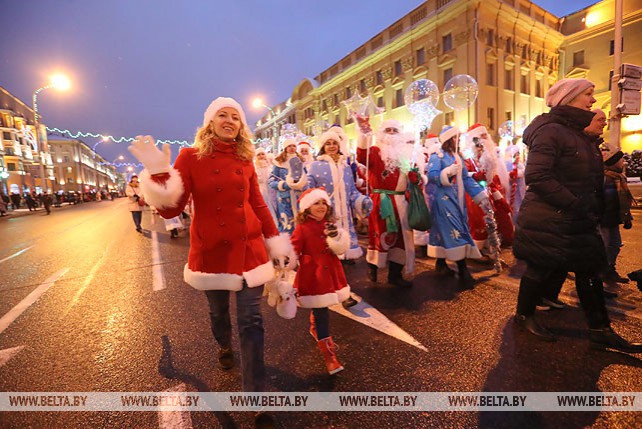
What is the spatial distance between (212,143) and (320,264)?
129 centimetres

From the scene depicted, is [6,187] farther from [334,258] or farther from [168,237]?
[334,258]

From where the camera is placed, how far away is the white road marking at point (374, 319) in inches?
123

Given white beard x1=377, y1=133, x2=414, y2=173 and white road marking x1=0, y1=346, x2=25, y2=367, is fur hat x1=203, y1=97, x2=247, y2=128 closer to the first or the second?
white beard x1=377, y1=133, x2=414, y2=173

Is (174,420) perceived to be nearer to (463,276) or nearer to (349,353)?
(349,353)

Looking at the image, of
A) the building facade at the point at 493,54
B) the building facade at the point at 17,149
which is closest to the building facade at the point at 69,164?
the building facade at the point at 17,149

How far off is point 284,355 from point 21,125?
76369mm

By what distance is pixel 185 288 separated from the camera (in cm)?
498

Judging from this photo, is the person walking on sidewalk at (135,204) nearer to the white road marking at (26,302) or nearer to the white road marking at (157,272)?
the white road marking at (157,272)

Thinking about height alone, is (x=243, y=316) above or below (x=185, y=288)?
above

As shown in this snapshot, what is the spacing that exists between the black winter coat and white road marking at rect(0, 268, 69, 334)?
5642mm

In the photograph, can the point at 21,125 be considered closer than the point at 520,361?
No

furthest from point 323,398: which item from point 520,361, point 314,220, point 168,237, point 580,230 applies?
point 168,237

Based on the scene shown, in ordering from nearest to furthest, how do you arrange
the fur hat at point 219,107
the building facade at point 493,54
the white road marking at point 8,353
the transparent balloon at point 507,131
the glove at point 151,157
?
the glove at point 151,157 → the fur hat at point 219,107 → the white road marking at point 8,353 → the transparent balloon at point 507,131 → the building facade at point 493,54

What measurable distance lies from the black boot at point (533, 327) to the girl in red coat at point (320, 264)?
1709 millimetres
